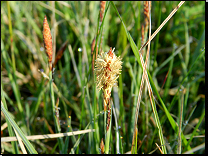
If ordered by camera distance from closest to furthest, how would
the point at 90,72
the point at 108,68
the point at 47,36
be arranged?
the point at 108,68 < the point at 47,36 < the point at 90,72

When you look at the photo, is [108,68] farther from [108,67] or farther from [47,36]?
[47,36]

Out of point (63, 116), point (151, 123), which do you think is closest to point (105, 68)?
point (151, 123)

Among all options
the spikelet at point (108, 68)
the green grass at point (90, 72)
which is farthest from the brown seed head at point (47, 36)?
the green grass at point (90, 72)

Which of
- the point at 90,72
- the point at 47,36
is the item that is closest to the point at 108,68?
the point at 47,36

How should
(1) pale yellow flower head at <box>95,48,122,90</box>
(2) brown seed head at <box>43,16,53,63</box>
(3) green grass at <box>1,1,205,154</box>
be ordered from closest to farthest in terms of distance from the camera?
(1) pale yellow flower head at <box>95,48,122,90</box> < (2) brown seed head at <box>43,16,53,63</box> < (3) green grass at <box>1,1,205,154</box>

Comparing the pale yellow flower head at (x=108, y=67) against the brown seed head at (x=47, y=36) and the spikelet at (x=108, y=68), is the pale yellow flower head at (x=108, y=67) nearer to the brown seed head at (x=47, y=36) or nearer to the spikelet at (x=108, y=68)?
the spikelet at (x=108, y=68)

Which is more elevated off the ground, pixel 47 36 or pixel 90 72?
pixel 47 36

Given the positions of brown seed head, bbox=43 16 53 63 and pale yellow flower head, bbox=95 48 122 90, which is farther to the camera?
brown seed head, bbox=43 16 53 63

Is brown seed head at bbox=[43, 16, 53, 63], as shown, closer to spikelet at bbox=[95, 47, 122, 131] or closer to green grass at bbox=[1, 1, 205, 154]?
spikelet at bbox=[95, 47, 122, 131]

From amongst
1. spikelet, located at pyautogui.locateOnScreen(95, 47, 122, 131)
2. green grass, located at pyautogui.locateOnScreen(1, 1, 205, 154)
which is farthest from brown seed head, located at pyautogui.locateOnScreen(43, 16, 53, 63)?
green grass, located at pyautogui.locateOnScreen(1, 1, 205, 154)

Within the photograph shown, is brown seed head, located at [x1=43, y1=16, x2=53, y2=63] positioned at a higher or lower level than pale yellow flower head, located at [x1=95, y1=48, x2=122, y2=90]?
higher

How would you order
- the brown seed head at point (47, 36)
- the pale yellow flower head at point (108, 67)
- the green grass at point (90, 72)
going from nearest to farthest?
the pale yellow flower head at point (108, 67)
the brown seed head at point (47, 36)
the green grass at point (90, 72)
